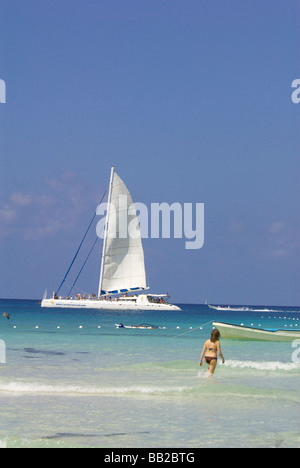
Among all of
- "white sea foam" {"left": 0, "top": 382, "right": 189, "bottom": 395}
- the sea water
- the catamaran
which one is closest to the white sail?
the catamaran

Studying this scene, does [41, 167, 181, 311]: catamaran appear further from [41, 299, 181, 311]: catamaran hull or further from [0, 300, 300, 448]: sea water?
[0, 300, 300, 448]: sea water

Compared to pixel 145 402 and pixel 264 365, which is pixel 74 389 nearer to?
pixel 145 402

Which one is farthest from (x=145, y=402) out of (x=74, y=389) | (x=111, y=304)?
(x=111, y=304)

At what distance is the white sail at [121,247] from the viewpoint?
101 m

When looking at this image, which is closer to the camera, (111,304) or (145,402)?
(145,402)

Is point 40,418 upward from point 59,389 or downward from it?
downward

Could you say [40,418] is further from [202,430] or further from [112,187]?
[112,187]

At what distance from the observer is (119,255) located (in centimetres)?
10538

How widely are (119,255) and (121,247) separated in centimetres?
158

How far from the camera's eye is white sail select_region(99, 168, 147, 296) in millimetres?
101125

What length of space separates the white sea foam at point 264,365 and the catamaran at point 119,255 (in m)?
71.3
